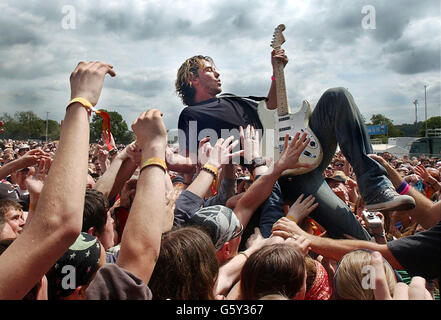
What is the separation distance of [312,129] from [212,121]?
2.89ft

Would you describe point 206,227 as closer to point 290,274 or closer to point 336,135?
point 290,274

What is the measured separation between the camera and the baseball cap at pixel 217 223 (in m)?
1.85

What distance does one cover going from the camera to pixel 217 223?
1866 mm

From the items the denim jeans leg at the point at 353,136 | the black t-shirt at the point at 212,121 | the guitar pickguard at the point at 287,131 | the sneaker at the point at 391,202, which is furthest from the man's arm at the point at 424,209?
the black t-shirt at the point at 212,121

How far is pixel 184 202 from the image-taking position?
83.7 inches

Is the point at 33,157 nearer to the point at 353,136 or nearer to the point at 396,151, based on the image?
the point at 353,136

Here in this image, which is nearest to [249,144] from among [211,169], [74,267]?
[211,169]

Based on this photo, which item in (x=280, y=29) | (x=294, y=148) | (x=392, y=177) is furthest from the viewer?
(x=280, y=29)

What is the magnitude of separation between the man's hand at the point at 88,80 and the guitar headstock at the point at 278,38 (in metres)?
2.04

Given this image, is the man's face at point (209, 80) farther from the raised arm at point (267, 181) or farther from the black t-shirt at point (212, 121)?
the raised arm at point (267, 181)

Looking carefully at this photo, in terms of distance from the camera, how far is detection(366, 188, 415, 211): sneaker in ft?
7.19

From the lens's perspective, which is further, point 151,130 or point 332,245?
point 332,245
